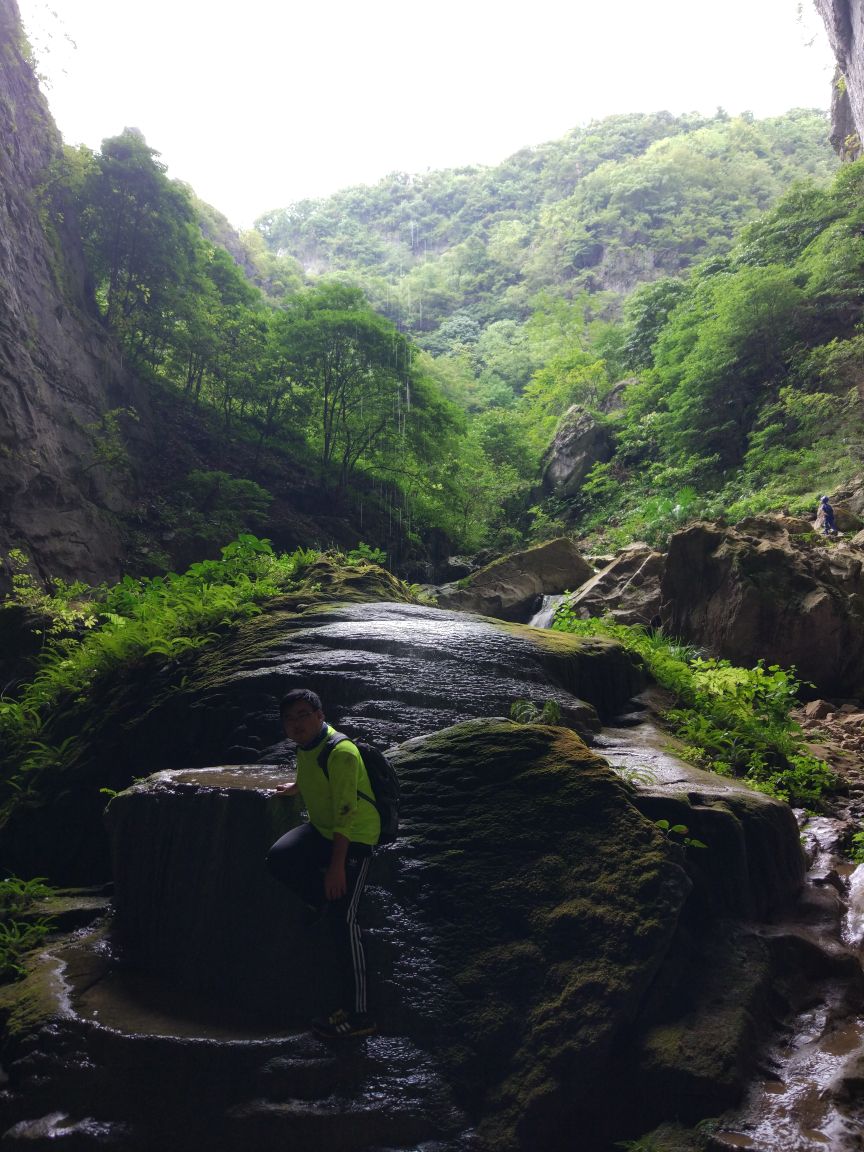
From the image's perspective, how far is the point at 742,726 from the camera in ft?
25.0

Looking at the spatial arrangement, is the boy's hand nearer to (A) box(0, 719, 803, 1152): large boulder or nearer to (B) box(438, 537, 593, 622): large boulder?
(A) box(0, 719, 803, 1152): large boulder

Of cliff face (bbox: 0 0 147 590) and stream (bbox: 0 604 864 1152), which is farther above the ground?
cliff face (bbox: 0 0 147 590)

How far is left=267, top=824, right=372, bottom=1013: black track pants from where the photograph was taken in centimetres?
365

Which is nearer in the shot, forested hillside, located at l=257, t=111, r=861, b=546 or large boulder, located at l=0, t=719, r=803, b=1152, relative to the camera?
large boulder, located at l=0, t=719, r=803, b=1152

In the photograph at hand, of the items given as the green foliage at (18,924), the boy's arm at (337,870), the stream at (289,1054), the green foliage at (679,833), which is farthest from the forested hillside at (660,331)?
the green foliage at (18,924)

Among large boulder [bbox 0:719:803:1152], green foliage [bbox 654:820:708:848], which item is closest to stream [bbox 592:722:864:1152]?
large boulder [bbox 0:719:803:1152]

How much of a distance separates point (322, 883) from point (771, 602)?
8.54 metres

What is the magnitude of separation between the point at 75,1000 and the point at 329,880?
71.8 inches

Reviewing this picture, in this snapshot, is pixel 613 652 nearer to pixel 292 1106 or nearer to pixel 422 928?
pixel 422 928

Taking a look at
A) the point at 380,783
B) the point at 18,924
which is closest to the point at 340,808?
the point at 380,783

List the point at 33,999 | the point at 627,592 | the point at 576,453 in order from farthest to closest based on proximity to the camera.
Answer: the point at 576,453 → the point at 627,592 → the point at 33,999

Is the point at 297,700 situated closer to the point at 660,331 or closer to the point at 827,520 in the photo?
the point at 827,520

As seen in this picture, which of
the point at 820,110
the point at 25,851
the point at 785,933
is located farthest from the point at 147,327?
the point at 820,110

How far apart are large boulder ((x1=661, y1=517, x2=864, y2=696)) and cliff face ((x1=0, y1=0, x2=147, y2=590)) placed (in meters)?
10.9
